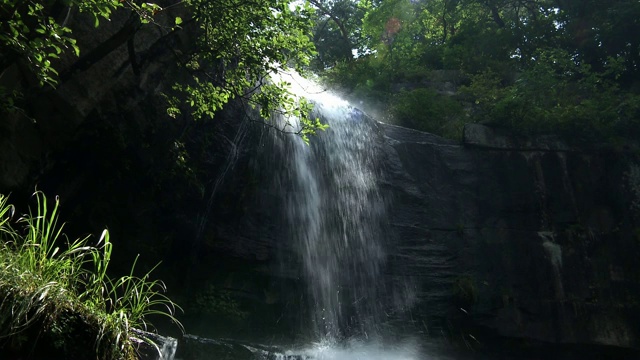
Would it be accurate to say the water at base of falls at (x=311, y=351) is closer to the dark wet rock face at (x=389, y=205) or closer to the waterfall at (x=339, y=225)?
the waterfall at (x=339, y=225)

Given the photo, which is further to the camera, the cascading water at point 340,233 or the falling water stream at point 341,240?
the cascading water at point 340,233

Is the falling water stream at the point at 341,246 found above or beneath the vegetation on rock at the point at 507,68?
beneath

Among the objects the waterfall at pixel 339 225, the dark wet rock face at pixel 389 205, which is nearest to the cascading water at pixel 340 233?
the waterfall at pixel 339 225

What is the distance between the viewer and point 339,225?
1077cm

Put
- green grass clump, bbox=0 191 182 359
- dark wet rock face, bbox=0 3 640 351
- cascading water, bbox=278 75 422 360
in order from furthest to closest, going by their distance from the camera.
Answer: cascading water, bbox=278 75 422 360 < dark wet rock face, bbox=0 3 640 351 < green grass clump, bbox=0 191 182 359

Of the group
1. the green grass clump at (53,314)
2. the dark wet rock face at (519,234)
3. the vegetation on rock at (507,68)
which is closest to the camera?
the green grass clump at (53,314)

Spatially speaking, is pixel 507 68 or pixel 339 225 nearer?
pixel 339 225

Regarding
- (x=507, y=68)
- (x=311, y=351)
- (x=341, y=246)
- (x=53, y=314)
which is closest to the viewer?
(x=53, y=314)

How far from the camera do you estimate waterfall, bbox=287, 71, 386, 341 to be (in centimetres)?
993

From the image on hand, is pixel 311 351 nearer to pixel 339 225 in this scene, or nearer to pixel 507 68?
pixel 339 225

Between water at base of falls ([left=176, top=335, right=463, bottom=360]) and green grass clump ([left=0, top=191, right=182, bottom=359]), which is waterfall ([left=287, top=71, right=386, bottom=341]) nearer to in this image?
water at base of falls ([left=176, top=335, right=463, bottom=360])

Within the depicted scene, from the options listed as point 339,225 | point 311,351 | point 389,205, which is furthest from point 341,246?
point 311,351

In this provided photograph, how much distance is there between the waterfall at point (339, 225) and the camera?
9.93 m

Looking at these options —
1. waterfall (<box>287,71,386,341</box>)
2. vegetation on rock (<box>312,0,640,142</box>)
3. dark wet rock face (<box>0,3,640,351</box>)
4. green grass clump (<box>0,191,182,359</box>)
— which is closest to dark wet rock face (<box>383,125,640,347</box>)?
dark wet rock face (<box>0,3,640,351</box>)
